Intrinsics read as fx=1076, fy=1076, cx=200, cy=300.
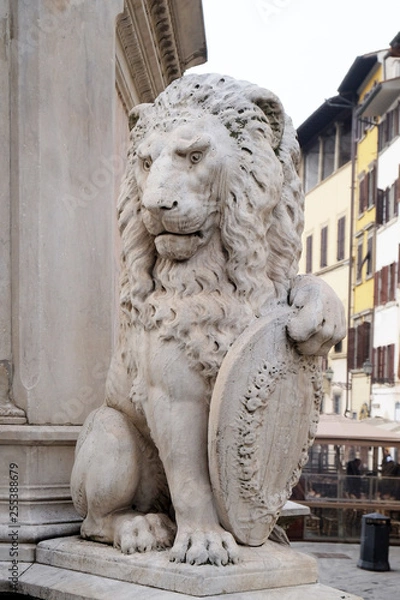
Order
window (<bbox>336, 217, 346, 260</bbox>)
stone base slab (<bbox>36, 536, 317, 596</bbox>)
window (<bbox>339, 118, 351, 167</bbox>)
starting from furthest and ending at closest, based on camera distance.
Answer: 1. window (<bbox>339, 118, 351, 167</bbox>)
2. window (<bbox>336, 217, 346, 260</bbox>)
3. stone base slab (<bbox>36, 536, 317, 596</bbox>)

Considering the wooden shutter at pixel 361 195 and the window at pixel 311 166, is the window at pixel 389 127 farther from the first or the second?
the window at pixel 311 166

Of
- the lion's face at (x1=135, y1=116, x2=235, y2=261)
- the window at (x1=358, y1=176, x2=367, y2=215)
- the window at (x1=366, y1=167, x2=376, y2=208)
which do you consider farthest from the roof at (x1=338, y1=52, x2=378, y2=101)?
the lion's face at (x1=135, y1=116, x2=235, y2=261)

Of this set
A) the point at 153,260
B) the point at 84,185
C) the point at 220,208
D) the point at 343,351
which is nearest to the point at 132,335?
the point at 153,260

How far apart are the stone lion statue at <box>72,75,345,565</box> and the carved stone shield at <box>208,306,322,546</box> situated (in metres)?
0.05

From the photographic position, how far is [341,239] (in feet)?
107

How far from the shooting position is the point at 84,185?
406 centimetres

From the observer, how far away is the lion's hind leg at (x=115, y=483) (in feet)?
11.1

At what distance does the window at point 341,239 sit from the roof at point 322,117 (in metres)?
3.10

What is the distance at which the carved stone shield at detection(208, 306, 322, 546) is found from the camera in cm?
321

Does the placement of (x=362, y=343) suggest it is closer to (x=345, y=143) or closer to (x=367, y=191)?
(x=367, y=191)

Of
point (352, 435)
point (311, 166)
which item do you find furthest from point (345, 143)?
point (352, 435)

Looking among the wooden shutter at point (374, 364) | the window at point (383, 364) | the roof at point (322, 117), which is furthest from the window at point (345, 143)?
the window at point (383, 364)

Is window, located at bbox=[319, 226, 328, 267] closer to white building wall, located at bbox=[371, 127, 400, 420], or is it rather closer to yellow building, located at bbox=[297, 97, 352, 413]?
yellow building, located at bbox=[297, 97, 352, 413]

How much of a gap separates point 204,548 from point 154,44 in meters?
3.17
